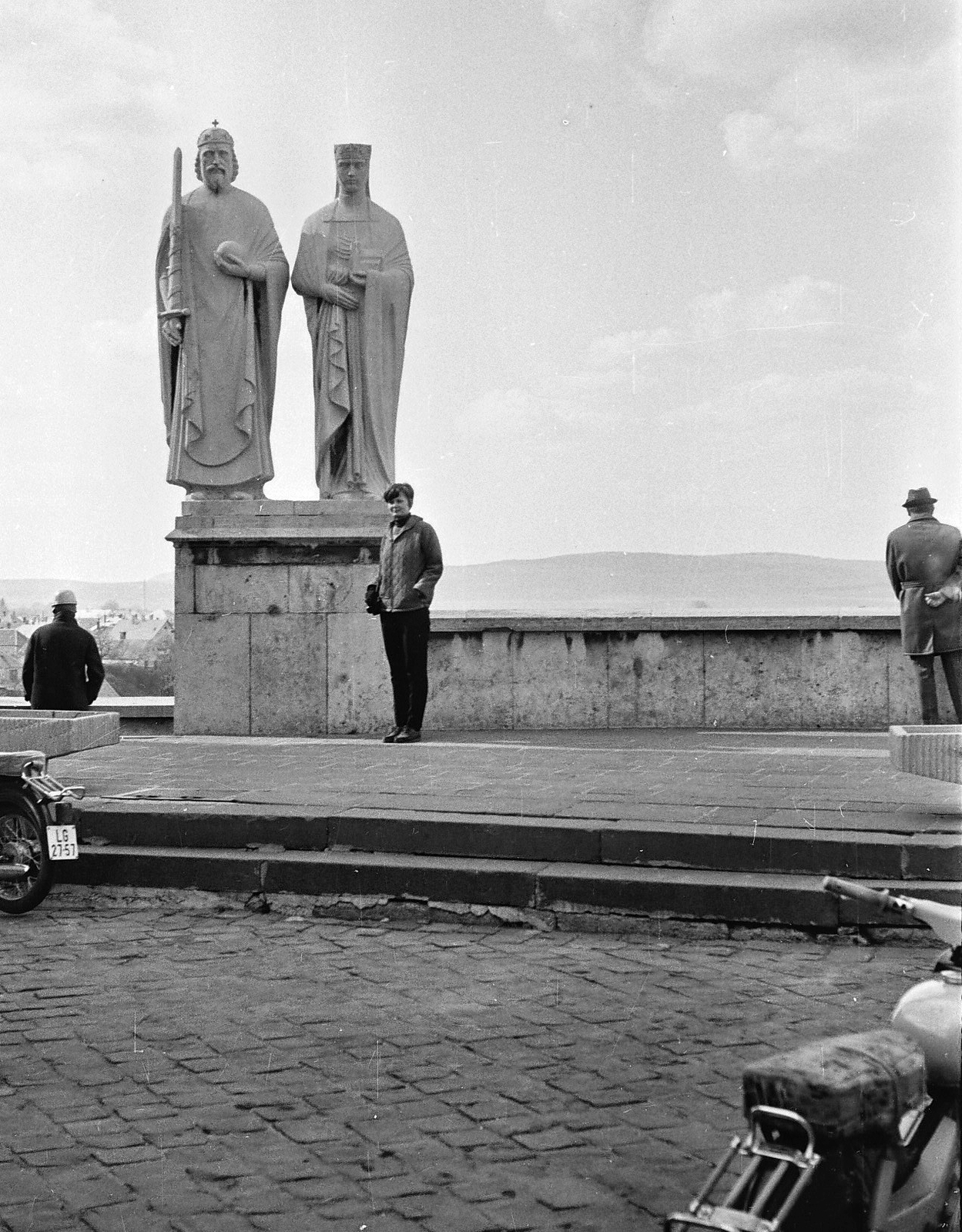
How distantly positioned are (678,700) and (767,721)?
0.75 m

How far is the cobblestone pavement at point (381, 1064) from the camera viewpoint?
361 cm

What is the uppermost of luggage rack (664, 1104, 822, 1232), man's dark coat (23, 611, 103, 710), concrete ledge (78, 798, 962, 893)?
man's dark coat (23, 611, 103, 710)

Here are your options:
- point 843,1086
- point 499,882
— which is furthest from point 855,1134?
point 499,882

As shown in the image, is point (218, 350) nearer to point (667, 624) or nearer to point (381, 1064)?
point (667, 624)

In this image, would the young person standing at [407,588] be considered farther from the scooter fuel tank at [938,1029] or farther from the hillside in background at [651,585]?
the scooter fuel tank at [938,1029]

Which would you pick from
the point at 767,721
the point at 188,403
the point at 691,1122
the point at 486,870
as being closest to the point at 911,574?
the point at 767,721

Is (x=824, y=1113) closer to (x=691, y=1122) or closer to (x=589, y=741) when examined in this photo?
(x=691, y=1122)

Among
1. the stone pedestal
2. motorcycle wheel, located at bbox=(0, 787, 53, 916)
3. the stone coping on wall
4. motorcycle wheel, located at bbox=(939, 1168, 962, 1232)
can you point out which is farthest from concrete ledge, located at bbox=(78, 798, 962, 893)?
the stone coping on wall

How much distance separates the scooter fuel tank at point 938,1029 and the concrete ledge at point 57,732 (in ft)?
18.9

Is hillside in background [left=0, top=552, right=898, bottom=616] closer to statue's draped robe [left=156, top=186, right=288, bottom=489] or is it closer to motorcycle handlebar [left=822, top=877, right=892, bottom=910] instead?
statue's draped robe [left=156, top=186, right=288, bottom=489]

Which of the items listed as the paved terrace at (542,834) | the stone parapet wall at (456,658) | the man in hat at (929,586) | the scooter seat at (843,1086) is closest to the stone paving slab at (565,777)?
the paved terrace at (542,834)

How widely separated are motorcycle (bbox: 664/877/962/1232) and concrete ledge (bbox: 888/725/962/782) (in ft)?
15.0

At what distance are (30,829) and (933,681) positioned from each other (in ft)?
21.6

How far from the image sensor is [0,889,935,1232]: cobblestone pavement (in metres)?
3.61
